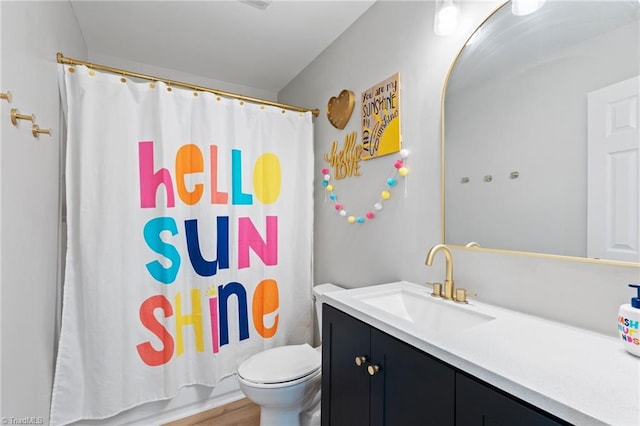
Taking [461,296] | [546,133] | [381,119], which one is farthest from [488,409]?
[381,119]

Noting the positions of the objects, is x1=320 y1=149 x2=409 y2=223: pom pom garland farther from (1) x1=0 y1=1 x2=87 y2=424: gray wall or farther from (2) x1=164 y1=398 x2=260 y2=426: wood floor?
(1) x1=0 y1=1 x2=87 y2=424: gray wall

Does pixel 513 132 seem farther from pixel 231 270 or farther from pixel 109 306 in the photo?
pixel 109 306

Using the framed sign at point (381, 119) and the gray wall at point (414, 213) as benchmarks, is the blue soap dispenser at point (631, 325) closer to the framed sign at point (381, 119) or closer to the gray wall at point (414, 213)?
the gray wall at point (414, 213)

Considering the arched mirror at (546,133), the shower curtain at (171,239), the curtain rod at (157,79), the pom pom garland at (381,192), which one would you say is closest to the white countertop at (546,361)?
the arched mirror at (546,133)

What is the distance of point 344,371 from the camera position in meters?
1.05

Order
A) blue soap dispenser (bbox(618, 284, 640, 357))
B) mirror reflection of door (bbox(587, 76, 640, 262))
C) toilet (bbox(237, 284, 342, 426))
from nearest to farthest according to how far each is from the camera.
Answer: blue soap dispenser (bbox(618, 284, 640, 357)) < mirror reflection of door (bbox(587, 76, 640, 262)) < toilet (bbox(237, 284, 342, 426))

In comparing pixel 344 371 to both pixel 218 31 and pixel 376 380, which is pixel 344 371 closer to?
pixel 376 380

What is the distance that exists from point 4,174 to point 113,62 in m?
1.71

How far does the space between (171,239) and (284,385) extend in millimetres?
1001

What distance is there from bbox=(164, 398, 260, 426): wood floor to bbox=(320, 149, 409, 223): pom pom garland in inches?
52.3

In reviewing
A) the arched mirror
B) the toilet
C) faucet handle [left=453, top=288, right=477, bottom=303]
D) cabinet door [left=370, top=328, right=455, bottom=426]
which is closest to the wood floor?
the toilet

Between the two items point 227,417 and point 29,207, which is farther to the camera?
point 227,417

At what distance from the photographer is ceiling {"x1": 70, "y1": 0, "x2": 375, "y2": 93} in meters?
1.65

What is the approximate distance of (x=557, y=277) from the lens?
88 cm
